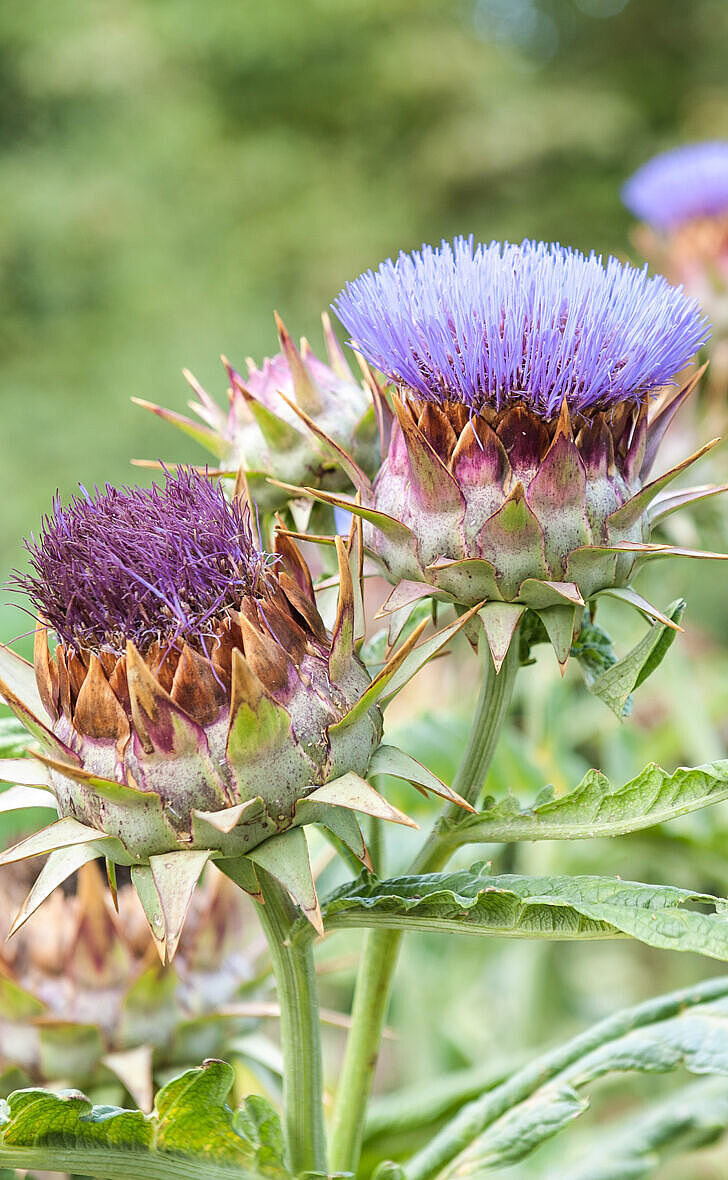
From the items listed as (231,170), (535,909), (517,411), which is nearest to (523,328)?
(517,411)

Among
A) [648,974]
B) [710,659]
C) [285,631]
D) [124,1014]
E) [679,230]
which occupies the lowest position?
[124,1014]

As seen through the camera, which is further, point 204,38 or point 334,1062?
point 204,38

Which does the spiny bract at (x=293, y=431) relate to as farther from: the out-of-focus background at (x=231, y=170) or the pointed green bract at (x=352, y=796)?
the out-of-focus background at (x=231, y=170)

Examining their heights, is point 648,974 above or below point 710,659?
below

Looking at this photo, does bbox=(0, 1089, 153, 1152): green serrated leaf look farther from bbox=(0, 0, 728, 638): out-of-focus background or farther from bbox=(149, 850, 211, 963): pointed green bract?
bbox=(0, 0, 728, 638): out-of-focus background

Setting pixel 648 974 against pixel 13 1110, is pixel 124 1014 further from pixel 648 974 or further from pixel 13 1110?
pixel 648 974

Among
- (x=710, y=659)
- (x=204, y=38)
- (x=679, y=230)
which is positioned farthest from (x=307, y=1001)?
(x=204, y=38)

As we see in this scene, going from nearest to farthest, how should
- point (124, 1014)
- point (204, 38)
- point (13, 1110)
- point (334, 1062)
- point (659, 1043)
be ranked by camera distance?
point (13, 1110) → point (659, 1043) → point (124, 1014) → point (334, 1062) → point (204, 38)

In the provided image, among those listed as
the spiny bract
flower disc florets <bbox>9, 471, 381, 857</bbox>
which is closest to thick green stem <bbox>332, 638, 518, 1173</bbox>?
flower disc florets <bbox>9, 471, 381, 857</bbox>
